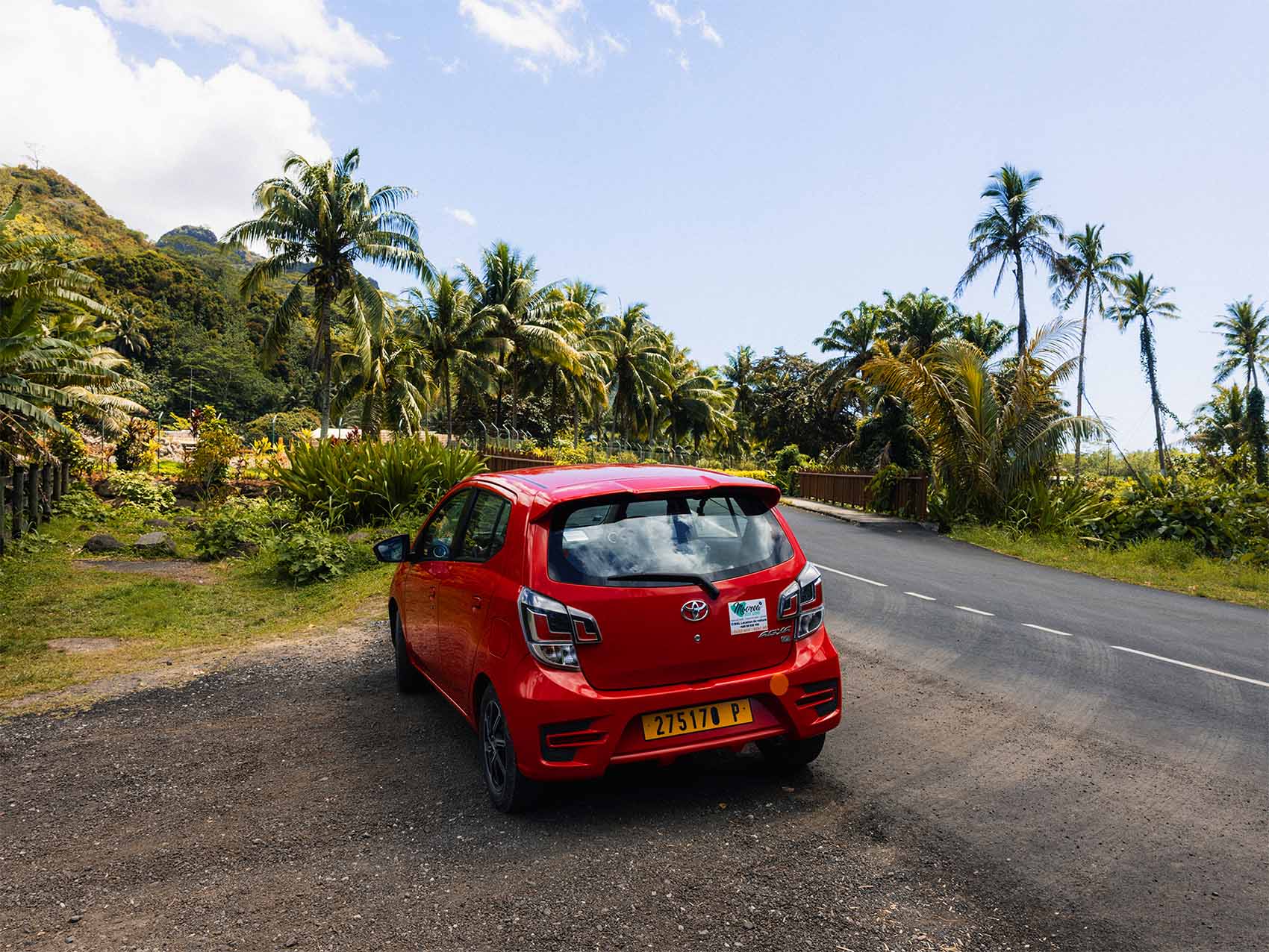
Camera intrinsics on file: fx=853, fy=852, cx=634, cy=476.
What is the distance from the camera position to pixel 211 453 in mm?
18375

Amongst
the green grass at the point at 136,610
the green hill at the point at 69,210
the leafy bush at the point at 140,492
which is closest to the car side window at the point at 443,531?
the green grass at the point at 136,610

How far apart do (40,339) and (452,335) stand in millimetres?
32286

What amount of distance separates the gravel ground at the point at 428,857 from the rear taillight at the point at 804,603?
0.81 metres

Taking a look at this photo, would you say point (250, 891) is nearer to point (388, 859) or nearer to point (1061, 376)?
point (388, 859)

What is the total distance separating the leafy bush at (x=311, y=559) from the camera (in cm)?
1051

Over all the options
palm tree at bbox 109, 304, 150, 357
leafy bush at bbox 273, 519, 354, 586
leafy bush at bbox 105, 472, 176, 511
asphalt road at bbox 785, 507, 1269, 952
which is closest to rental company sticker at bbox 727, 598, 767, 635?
asphalt road at bbox 785, 507, 1269, 952

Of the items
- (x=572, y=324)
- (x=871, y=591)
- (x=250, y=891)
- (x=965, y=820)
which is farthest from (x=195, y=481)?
(x=572, y=324)

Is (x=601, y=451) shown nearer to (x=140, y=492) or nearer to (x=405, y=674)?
(x=140, y=492)

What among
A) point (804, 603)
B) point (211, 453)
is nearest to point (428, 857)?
point (804, 603)

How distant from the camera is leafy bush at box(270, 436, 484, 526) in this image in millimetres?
13531

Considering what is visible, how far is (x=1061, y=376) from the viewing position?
64.6ft

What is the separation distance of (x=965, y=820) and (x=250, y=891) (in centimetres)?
303

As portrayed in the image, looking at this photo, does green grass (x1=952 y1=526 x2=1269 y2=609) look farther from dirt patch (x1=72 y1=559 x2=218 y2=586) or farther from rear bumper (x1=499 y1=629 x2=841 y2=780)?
dirt patch (x1=72 y1=559 x2=218 y2=586)

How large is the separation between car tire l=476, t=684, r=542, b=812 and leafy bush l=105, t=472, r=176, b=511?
52.4 feet
